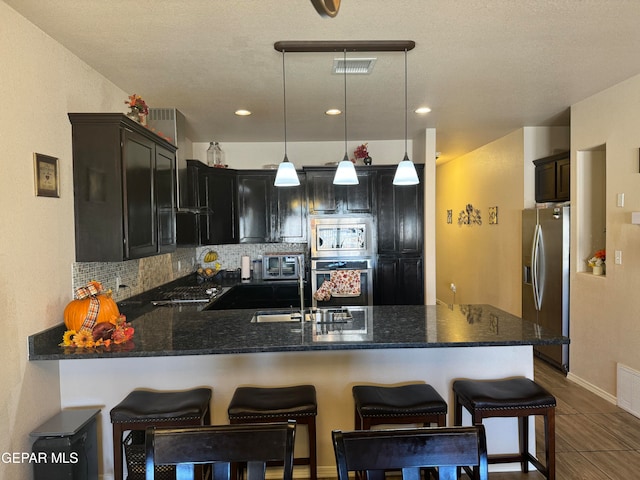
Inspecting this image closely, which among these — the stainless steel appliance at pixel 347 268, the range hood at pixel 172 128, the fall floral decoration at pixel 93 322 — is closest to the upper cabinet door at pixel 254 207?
the stainless steel appliance at pixel 347 268

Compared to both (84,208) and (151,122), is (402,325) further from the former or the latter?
(151,122)

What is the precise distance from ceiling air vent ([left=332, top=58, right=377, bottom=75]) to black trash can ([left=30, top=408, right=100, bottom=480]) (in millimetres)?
2579

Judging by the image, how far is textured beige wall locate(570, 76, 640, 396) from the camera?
10.8 ft

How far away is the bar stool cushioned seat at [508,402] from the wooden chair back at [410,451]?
3.28 feet

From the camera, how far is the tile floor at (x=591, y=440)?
2521 mm

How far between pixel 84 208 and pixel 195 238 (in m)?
1.96

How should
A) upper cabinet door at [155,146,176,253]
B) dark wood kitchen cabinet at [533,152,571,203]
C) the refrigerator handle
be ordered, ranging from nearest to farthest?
1. upper cabinet door at [155,146,176,253]
2. dark wood kitchen cabinet at [533,152,571,203]
3. the refrigerator handle

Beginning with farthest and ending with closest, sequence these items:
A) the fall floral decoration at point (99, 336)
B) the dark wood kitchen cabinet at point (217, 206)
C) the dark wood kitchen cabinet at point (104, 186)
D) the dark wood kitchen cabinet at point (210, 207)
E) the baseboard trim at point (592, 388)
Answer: the dark wood kitchen cabinet at point (217, 206)
the dark wood kitchen cabinet at point (210, 207)
the baseboard trim at point (592, 388)
the dark wood kitchen cabinet at point (104, 186)
the fall floral decoration at point (99, 336)

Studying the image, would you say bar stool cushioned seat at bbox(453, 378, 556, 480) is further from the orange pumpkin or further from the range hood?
the range hood

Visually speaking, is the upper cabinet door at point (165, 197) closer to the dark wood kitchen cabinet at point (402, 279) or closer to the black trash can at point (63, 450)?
the black trash can at point (63, 450)

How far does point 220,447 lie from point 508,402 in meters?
1.52

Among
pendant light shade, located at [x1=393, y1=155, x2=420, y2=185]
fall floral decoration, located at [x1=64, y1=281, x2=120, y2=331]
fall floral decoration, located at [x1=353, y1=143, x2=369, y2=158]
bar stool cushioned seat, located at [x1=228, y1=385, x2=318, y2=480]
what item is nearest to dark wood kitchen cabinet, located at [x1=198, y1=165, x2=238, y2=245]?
fall floral decoration, located at [x1=353, y1=143, x2=369, y2=158]

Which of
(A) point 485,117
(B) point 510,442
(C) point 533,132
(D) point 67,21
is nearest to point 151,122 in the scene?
(D) point 67,21

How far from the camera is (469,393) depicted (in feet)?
7.06
